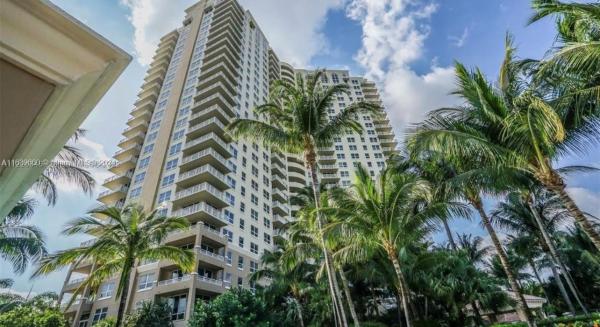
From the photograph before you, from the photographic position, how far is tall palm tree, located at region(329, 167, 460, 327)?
12.9 m

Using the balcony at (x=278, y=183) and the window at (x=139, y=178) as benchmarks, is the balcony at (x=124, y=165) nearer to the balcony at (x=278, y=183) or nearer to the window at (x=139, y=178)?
the window at (x=139, y=178)

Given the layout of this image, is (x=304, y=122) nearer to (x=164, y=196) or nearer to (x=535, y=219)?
(x=535, y=219)

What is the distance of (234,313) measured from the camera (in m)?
18.5

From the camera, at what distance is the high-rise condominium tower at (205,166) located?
94.6 feet

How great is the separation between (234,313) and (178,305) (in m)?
11.1

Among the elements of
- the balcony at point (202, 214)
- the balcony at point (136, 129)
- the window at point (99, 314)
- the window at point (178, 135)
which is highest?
the balcony at point (136, 129)

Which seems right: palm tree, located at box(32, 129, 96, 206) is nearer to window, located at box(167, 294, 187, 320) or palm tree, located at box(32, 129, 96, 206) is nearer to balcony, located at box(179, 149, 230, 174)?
window, located at box(167, 294, 187, 320)

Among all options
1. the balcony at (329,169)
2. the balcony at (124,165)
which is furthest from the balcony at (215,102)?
the balcony at (329,169)

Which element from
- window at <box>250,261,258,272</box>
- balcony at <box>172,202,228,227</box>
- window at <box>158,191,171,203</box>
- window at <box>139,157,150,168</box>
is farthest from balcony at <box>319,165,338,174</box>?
window at <box>158,191,171,203</box>

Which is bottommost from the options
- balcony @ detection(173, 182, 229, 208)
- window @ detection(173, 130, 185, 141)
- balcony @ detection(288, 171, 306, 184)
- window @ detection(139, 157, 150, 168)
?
balcony @ detection(173, 182, 229, 208)

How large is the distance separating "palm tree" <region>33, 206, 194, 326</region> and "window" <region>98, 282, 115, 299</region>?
1595 cm

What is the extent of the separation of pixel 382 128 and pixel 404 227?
212ft

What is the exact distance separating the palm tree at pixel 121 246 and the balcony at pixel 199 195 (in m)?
15.8

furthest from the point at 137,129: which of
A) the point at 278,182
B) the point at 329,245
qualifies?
the point at 329,245
